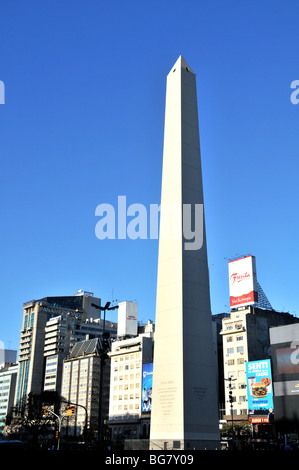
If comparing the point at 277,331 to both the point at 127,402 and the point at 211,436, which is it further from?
the point at 211,436

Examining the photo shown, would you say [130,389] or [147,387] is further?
[130,389]

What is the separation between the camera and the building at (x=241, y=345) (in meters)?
86.4

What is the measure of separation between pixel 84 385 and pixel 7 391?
171 feet

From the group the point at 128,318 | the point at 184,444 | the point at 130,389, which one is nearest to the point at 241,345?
the point at 130,389

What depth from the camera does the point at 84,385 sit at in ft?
390

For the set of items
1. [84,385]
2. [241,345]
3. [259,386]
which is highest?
[241,345]

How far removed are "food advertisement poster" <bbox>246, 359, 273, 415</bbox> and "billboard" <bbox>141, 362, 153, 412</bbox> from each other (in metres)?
22.5

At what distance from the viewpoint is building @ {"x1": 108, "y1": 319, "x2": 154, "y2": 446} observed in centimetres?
9869

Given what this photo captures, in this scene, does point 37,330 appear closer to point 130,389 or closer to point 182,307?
point 130,389

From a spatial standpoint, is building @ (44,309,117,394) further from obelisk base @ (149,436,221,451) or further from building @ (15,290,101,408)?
obelisk base @ (149,436,221,451)

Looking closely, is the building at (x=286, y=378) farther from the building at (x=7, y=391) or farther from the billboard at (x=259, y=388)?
the building at (x=7, y=391)

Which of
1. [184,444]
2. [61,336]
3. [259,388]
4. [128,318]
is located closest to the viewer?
[184,444]

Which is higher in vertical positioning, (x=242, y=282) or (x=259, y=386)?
(x=242, y=282)
